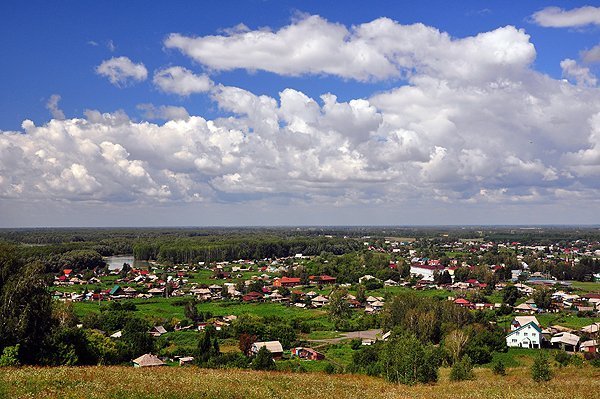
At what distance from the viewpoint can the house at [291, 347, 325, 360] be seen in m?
44.0

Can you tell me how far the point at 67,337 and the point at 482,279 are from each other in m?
90.9

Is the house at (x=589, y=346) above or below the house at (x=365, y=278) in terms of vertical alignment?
above

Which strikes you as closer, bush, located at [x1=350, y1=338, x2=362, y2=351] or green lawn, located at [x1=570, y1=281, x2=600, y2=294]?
bush, located at [x1=350, y1=338, x2=362, y2=351]

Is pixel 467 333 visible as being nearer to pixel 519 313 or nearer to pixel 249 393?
pixel 519 313

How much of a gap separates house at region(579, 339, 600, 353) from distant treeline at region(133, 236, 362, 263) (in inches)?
4366

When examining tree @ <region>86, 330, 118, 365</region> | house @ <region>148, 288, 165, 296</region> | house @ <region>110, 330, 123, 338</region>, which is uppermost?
tree @ <region>86, 330, 118, 365</region>

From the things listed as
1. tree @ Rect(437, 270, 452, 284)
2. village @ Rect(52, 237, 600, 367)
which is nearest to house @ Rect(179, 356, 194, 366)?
village @ Rect(52, 237, 600, 367)

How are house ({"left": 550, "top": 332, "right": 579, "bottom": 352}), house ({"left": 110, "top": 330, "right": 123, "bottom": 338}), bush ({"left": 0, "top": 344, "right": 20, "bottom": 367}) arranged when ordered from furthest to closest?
1. house ({"left": 110, "top": 330, "right": 123, "bottom": 338})
2. house ({"left": 550, "top": 332, "right": 579, "bottom": 352})
3. bush ({"left": 0, "top": 344, "right": 20, "bottom": 367})

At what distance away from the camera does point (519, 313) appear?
69.4m

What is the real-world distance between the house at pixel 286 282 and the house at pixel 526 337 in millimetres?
53305

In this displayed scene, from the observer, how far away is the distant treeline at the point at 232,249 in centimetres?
14600

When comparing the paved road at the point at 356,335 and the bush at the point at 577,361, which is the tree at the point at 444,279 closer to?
the paved road at the point at 356,335

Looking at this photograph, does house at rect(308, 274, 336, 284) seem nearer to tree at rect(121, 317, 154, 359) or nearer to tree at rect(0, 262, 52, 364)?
tree at rect(121, 317, 154, 359)

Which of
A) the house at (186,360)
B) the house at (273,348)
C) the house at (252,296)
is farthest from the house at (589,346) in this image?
the house at (252,296)
